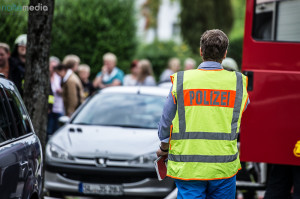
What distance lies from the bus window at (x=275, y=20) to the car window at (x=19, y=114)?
106 inches

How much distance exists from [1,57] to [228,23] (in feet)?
118

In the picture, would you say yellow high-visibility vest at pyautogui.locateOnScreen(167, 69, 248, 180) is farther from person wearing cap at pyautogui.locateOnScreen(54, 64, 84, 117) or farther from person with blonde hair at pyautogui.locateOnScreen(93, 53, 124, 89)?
person with blonde hair at pyautogui.locateOnScreen(93, 53, 124, 89)

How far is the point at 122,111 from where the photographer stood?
9234mm

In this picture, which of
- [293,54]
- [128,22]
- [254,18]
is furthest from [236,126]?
[128,22]

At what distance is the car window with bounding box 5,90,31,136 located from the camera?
16.1ft

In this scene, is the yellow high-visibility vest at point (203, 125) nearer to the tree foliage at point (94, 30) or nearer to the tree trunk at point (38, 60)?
the tree trunk at point (38, 60)

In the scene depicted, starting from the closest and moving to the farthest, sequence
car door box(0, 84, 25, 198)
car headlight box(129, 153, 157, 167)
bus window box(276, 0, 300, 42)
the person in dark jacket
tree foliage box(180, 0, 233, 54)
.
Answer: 1. car door box(0, 84, 25, 198)
2. bus window box(276, 0, 300, 42)
3. car headlight box(129, 153, 157, 167)
4. the person in dark jacket
5. tree foliage box(180, 0, 233, 54)

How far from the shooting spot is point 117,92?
970cm

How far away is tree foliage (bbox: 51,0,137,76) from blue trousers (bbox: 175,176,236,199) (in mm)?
14065

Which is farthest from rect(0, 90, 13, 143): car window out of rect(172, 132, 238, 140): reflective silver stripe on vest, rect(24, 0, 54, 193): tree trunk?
rect(24, 0, 54, 193): tree trunk

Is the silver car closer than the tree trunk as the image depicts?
No

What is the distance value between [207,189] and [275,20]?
2.96m

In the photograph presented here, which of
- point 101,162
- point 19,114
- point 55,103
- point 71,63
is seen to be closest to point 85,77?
point 71,63

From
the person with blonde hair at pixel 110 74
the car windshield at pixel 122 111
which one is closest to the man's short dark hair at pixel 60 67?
the person with blonde hair at pixel 110 74
